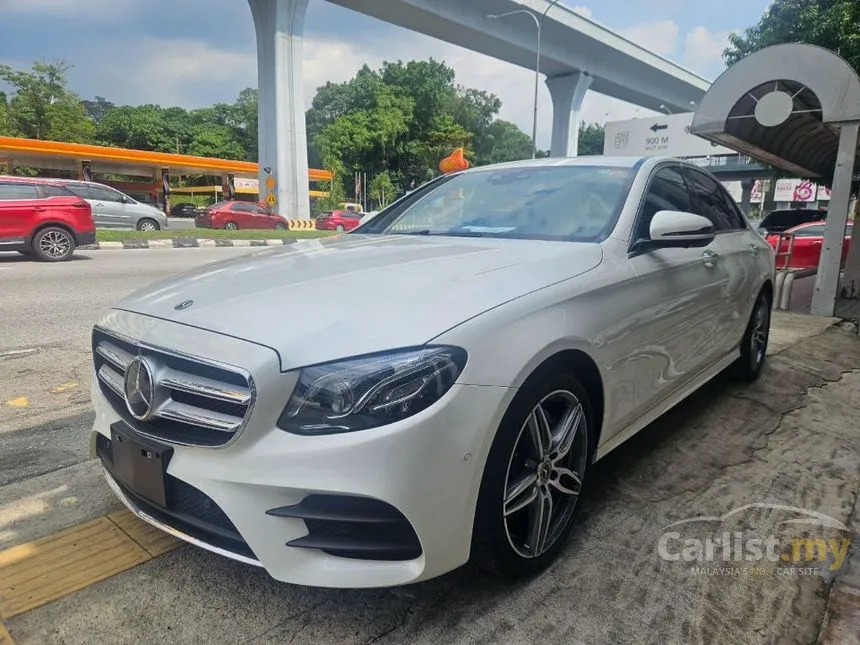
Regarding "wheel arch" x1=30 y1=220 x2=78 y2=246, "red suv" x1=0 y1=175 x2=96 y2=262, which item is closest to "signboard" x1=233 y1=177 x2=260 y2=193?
"red suv" x1=0 y1=175 x2=96 y2=262

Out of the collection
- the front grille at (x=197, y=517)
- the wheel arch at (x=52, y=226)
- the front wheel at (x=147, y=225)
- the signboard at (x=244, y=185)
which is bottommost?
the front wheel at (x=147, y=225)

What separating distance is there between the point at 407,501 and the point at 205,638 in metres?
0.80

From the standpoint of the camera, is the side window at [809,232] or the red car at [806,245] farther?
the side window at [809,232]

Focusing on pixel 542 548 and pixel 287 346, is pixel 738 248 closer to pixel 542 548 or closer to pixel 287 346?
pixel 542 548

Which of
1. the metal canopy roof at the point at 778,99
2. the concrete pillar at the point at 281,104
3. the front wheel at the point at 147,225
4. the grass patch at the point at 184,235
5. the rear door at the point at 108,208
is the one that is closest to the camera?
the metal canopy roof at the point at 778,99

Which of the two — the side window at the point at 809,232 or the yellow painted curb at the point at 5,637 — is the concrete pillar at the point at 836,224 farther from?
the yellow painted curb at the point at 5,637

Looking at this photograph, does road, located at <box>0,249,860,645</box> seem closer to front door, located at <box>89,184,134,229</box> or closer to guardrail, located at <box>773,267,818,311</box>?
guardrail, located at <box>773,267,818,311</box>

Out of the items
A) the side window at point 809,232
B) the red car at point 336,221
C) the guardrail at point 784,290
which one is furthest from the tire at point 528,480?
the red car at point 336,221

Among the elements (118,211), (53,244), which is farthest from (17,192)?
(118,211)

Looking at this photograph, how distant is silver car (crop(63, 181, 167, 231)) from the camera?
58.4 ft

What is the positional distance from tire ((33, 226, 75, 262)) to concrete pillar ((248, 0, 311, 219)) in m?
13.7

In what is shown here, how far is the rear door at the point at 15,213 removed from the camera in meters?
10.6

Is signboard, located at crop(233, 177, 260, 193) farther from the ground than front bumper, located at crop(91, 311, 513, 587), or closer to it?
farther from the ground

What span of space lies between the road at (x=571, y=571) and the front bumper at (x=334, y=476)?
12.7 inches
